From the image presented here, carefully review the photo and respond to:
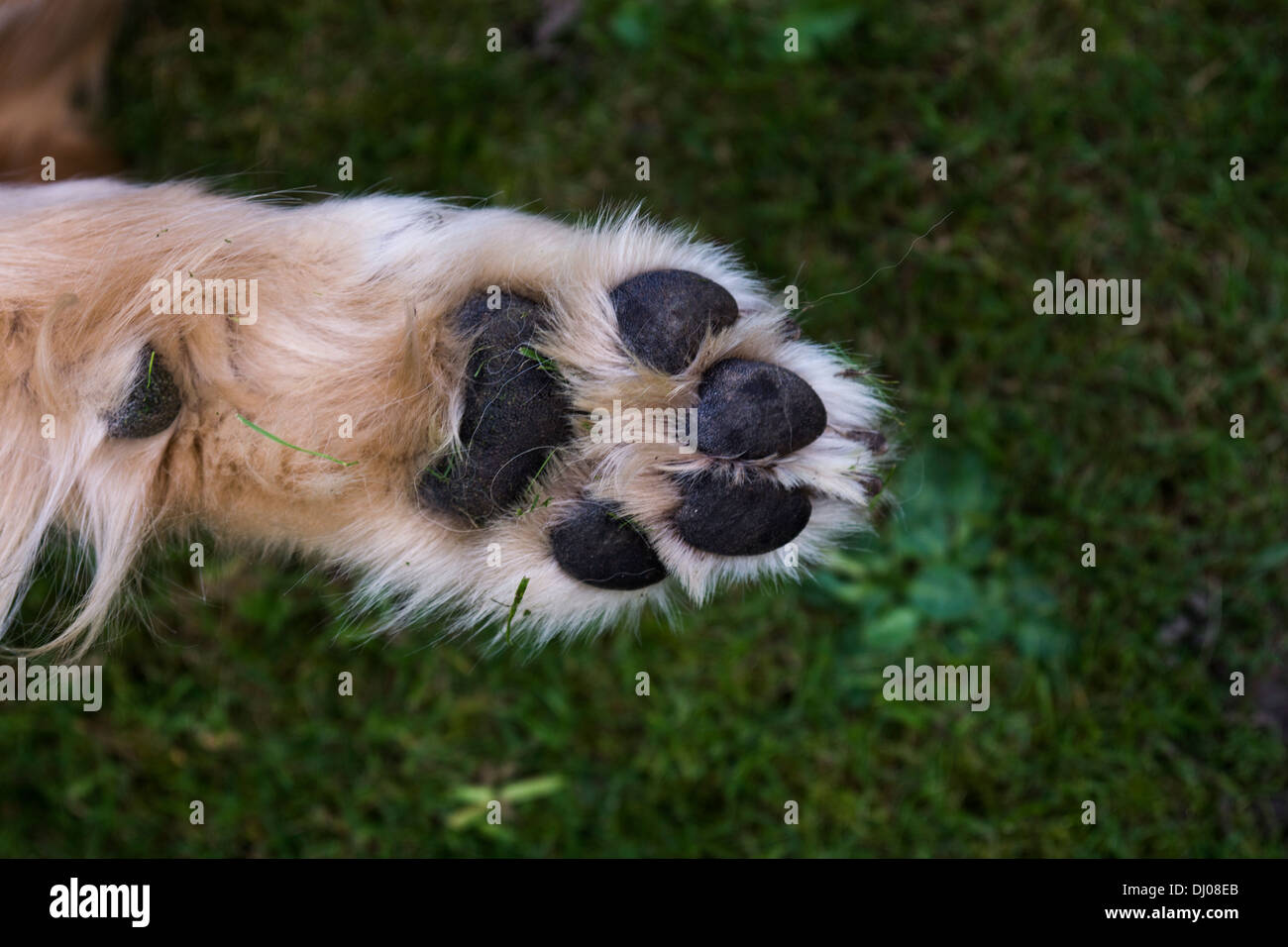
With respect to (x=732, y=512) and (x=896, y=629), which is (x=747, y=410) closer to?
(x=732, y=512)

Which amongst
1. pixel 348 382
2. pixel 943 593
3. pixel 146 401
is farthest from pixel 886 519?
pixel 146 401

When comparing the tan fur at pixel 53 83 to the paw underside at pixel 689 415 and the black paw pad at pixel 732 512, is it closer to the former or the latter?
the paw underside at pixel 689 415

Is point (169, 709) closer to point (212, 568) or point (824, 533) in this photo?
point (212, 568)

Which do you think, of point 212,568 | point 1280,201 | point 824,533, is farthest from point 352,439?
point 1280,201

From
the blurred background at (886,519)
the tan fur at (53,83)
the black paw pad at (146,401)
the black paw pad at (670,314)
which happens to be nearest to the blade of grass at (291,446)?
the black paw pad at (146,401)

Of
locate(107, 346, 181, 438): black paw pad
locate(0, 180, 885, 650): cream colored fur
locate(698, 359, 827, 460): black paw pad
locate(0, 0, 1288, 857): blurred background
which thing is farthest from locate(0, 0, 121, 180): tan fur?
locate(698, 359, 827, 460): black paw pad
